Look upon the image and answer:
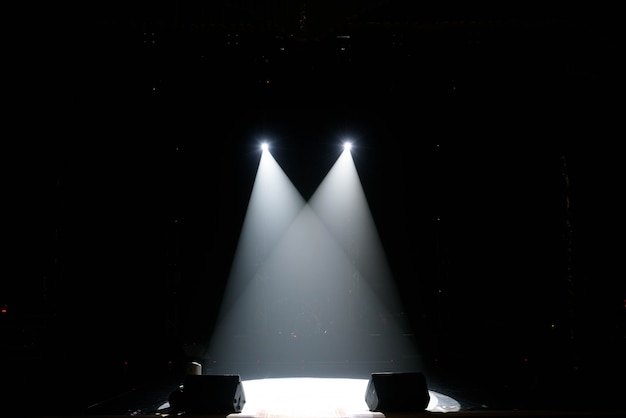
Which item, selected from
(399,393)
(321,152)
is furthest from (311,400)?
(321,152)

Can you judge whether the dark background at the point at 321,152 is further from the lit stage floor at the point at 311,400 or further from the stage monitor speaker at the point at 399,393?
the stage monitor speaker at the point at 399,393

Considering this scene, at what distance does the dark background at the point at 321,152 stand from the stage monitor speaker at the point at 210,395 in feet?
4.16

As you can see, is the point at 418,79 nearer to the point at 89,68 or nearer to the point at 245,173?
the point at 245,173

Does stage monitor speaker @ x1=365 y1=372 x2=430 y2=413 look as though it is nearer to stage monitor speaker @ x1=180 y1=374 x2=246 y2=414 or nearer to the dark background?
stage monitor speaker @ x1=180 y1=374 x2=246 y2=414

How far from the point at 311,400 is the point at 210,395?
943mm

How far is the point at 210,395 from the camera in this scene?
3.20 m

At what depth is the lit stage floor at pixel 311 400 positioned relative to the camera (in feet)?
10.9

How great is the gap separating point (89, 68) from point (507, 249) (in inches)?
186

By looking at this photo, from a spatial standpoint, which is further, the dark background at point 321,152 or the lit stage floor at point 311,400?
the dark background at point 321,152

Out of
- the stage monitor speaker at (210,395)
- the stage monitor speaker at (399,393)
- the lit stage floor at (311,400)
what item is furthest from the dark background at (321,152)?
the stage monitor speaker at (210,395)

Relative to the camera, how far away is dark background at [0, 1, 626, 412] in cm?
438

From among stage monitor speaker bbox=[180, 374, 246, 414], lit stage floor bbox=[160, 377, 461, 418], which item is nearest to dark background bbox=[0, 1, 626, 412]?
lit stage floor bbox=[160, 377, 461, 418]

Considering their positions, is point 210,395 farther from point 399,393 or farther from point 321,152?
point 321,152

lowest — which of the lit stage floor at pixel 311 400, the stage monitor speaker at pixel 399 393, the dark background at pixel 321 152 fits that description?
the lit stage floor at pixel 311 400
